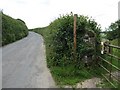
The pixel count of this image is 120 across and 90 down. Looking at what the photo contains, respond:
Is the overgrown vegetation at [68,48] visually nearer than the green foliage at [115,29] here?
Yes

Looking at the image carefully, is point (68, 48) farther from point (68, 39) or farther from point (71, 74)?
point (71, 74)

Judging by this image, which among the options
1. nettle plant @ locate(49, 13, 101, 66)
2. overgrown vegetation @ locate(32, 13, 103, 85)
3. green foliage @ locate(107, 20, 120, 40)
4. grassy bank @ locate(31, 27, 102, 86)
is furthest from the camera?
green foliage @ locate(107, 20, 120, 40)

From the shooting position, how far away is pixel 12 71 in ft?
38.8

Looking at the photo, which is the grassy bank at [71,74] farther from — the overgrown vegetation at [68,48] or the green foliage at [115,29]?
the green foliage at [115,29]

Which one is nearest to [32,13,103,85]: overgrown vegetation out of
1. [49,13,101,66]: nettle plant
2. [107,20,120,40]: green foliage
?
[49,13,101,66]: nettle plant

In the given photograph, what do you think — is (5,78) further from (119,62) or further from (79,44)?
(119,62)

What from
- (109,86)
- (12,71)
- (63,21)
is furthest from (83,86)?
(63,21)

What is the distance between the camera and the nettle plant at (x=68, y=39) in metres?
11.9

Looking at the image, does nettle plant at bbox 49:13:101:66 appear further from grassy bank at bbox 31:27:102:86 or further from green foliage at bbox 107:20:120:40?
green foliage at bbox 107:20:120:40

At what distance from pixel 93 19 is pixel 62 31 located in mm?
1521

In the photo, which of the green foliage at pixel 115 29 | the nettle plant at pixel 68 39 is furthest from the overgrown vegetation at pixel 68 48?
the green foliage at pixel 115 29

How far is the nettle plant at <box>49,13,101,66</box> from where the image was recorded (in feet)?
39.1

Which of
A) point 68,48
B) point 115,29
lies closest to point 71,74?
point 68,48

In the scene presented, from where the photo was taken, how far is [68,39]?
12594mm
